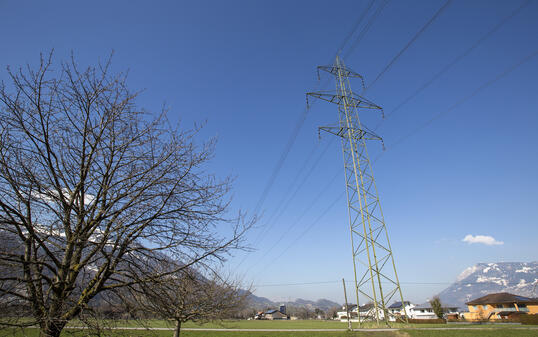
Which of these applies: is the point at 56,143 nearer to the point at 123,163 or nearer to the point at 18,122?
the point at 18,122

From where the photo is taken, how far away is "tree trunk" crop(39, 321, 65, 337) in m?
3.27

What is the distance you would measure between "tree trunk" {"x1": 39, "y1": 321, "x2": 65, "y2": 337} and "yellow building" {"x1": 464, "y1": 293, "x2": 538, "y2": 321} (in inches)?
2882

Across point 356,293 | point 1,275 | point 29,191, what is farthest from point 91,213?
point 356,293

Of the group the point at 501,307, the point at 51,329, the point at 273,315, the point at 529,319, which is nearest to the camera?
the point at 51,329

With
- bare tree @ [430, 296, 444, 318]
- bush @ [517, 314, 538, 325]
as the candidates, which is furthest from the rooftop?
bush @ [517, 314, 538, 325]

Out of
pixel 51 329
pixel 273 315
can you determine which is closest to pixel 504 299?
pixel 51 329

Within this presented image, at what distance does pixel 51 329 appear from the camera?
3449 mm

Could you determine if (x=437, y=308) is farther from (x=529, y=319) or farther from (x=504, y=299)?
(x=529, y=319)

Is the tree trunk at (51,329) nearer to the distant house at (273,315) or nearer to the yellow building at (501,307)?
the yellow building at (501,307)

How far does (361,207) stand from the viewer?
18.5 m

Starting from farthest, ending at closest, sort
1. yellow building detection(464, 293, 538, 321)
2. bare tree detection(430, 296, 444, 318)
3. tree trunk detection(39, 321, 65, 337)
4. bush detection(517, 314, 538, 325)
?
bare tree detection(430, 296, 444, 318) → yellow building detection(464, 293, 538, 321) → bush detection(517, 314, 538, 325) → tree trunk detection(39, 321, 65, 337)

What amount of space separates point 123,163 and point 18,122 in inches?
61.9

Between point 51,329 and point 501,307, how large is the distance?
280ft

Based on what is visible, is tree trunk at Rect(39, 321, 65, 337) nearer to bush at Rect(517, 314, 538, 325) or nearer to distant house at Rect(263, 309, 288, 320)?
bush at Rect(517, 314, 538, 325)
